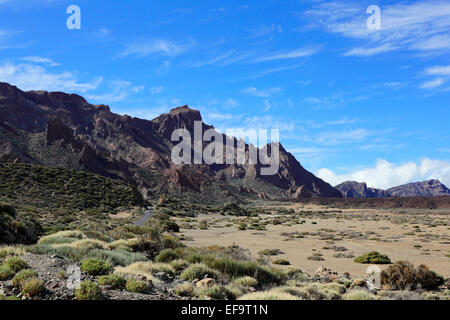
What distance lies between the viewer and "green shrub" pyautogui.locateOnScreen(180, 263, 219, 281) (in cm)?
1098

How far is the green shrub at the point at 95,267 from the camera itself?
1014 cm

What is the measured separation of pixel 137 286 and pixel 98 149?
157663 millimetres

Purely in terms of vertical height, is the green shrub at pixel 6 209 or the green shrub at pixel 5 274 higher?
the green shrub at pixel 6 209

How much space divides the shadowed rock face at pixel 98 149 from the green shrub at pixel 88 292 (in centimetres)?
7939

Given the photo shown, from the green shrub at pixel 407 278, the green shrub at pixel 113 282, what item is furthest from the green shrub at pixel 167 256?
the green shrub at pixel 407 278

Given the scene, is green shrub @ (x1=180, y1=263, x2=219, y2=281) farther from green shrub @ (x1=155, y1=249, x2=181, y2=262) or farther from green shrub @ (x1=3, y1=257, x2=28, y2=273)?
green shrub @ (x1=3, y1=257, x2=28, y2=273)

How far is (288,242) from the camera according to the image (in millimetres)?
30969

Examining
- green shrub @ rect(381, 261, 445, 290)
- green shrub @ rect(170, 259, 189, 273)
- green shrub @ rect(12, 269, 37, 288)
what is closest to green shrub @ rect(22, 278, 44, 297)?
green shrub @ rect(12, 269, 37, 288)

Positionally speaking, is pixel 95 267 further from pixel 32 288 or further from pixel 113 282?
pixel 32 288

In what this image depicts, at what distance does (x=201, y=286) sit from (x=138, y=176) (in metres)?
106

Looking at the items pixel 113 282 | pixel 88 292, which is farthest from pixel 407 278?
pixel 88 292

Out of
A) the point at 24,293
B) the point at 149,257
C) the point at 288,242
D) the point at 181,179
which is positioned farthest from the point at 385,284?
the point at 181,179

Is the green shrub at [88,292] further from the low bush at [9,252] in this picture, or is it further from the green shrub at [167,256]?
the green shrub at [167,256]
